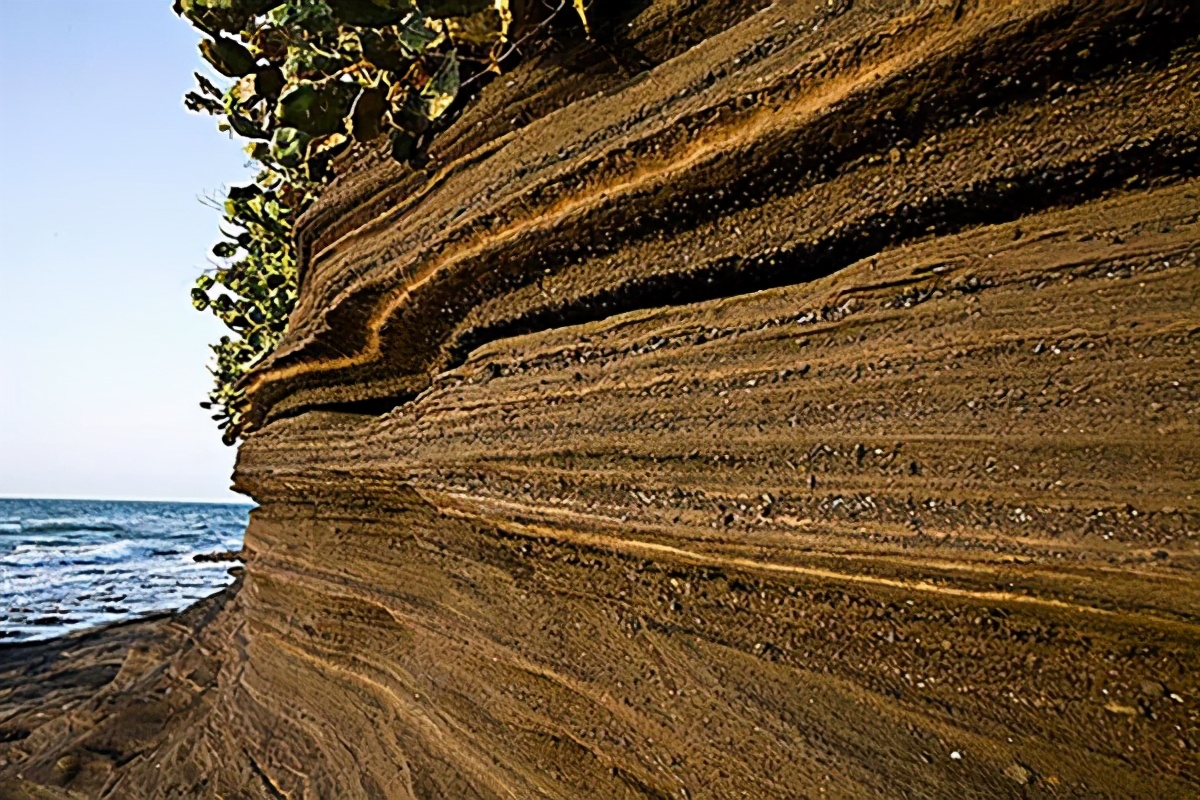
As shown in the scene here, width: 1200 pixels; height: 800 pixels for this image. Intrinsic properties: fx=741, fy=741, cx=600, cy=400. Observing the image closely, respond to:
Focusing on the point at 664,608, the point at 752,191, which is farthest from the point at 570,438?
the point at 752,191

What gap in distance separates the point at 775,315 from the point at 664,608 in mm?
600

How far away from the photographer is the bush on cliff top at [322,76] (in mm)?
1784

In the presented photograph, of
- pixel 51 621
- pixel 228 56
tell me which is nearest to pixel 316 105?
pixel 228 56

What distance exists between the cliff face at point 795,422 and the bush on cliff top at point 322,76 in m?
0.13

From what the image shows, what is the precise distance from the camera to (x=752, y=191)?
1.41 meters

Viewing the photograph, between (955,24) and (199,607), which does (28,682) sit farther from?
(955,24)

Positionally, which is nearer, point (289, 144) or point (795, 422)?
point (795, 422)

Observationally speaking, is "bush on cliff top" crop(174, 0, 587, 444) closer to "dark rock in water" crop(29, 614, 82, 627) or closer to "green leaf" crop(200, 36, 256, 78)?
"green leaf" crop(200, 36, 256, 78)

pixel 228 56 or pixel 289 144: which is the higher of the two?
pixel 228 56

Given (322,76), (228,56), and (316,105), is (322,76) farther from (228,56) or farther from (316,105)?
(228,56)

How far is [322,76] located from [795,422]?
1.84 metres

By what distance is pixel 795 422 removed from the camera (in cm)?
129

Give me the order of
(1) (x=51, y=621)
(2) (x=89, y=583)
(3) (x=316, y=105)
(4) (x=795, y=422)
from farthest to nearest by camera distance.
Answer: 1. (2) (x=89, y=583)
2. (1) (x=51, y=621)
3. (3) (x=316, y=105)
4. (4) (x=795, y=422)

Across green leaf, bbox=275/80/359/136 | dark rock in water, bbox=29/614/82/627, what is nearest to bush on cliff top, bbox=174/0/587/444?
green leaf, bbox=275/80/359/136
